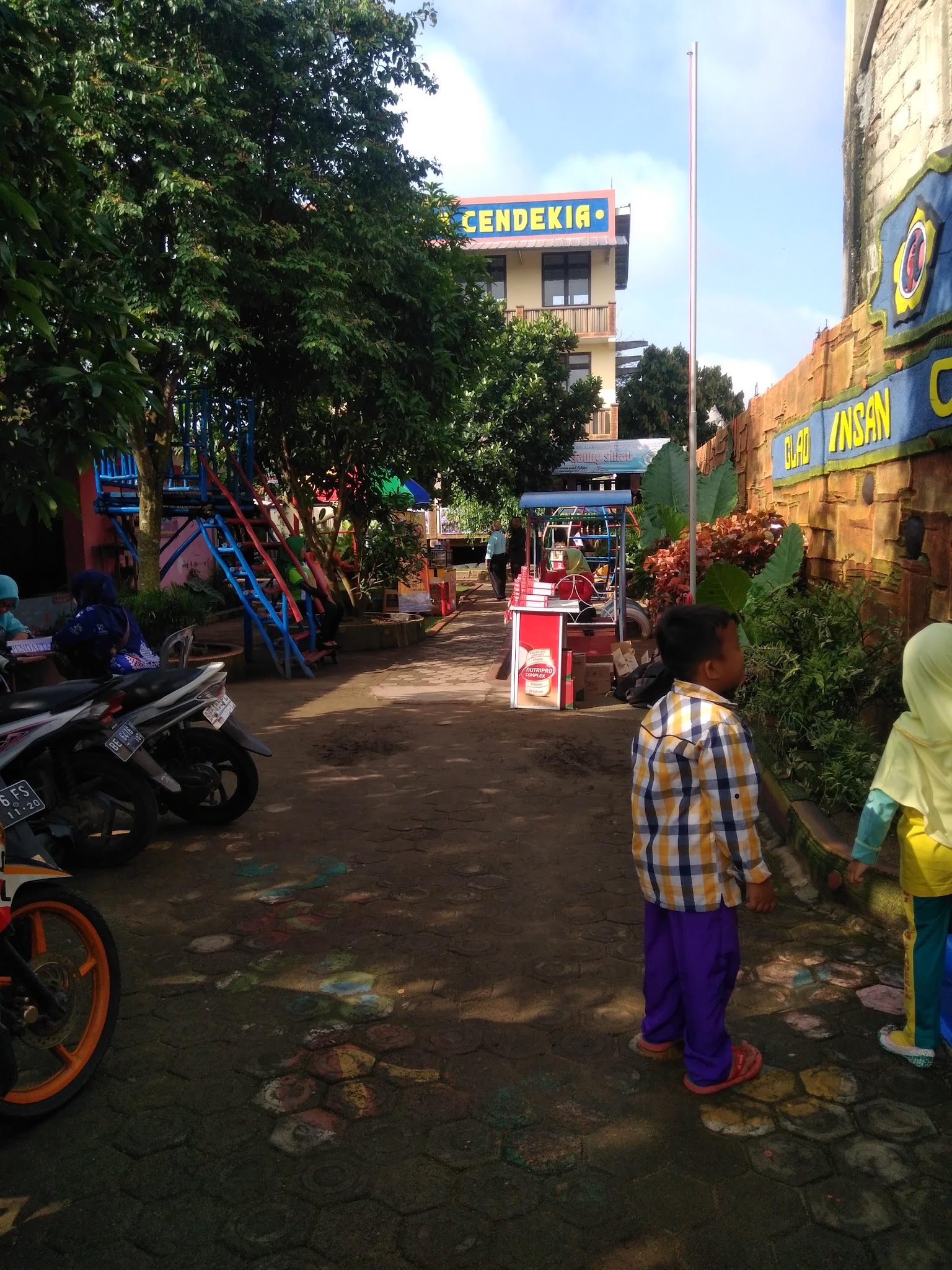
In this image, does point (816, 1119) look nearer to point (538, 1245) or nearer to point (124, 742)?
point (538, 1245)

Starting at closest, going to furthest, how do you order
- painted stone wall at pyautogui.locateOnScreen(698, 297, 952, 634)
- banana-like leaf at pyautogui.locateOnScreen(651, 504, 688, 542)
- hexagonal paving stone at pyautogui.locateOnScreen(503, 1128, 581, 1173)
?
hexagonal paving stone at pyautogui.locateOnScreen(503, 1128, 581, 1173) → painted stone wall at pyautogui.locateOnScreen(698, 297, 952, 634) → banana-like leaf at pyautogui.locateOnScreen(651, 504, 688, 542)

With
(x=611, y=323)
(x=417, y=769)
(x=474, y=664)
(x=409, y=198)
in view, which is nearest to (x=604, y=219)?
(x=611, y=323)

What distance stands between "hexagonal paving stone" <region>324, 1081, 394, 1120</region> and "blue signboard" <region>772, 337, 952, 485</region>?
13.7 ft

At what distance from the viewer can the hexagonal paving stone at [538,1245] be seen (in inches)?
90.2

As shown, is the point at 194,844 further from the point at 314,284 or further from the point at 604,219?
the point at 604,219

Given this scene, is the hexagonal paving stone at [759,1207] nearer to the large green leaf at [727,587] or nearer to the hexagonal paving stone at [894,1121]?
the hexagonal paving stone at [894,1121]

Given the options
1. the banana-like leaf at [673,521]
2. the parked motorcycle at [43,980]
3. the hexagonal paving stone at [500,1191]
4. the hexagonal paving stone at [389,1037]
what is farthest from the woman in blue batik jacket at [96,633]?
the banana-like leaf at [673,521]

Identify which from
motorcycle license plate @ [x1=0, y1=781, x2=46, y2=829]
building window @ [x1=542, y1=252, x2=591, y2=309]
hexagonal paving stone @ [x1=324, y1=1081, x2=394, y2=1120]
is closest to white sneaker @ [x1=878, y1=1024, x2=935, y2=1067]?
hexagonal paving stone @ [x1=324, y1=1081, x2=394, y2=1120]

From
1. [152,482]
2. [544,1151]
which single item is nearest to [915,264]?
[544,1151]

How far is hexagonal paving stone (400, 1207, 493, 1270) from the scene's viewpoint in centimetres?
230

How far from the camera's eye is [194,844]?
5.44m

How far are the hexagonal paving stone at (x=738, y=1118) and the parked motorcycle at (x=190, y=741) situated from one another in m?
3.28

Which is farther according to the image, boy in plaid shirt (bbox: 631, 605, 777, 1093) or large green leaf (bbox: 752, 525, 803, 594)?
large green leaf (bbox: 752, 525, 803, 594)

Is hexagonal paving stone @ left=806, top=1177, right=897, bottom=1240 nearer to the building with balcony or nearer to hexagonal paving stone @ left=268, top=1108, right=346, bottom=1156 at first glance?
hexagonal paving stone @ left=268, top=1108, right=346, bottom=1156
